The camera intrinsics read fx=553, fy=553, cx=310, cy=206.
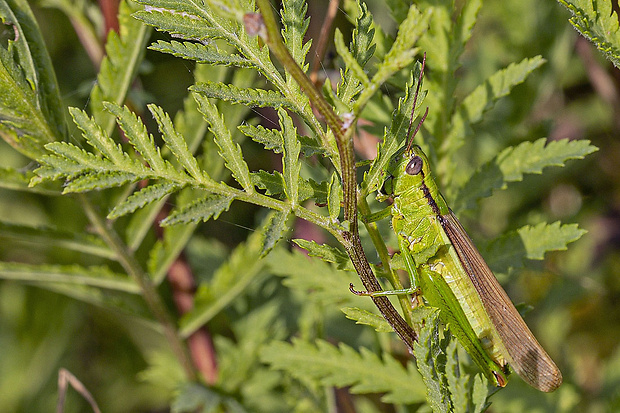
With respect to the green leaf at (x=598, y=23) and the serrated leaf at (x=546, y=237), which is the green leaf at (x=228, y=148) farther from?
the serrated leaf at (x=546, y=237)

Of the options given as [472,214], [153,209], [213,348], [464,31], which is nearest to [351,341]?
[213,348]

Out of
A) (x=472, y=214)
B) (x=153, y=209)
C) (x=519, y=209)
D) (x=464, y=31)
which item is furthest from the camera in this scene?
(x=519, y=209)

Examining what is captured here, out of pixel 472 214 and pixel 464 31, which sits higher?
pixel 464 31

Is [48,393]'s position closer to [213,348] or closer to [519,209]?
[213,348]

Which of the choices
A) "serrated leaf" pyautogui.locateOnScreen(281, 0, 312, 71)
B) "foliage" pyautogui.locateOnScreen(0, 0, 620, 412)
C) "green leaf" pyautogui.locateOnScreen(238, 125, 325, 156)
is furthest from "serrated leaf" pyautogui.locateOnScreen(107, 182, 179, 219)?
"serrated leaf" pyautogui.locateOnScreen(281, 0, 312, 71)

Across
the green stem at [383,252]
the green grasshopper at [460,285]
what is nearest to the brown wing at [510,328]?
the green grasshopper at [460,285]

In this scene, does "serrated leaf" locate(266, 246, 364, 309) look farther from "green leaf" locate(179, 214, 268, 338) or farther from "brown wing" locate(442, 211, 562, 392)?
"brown wing" locate(442, 211, 562, 392)
